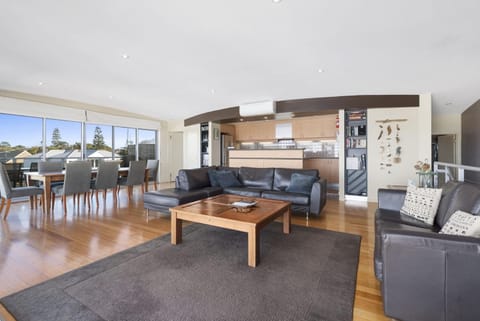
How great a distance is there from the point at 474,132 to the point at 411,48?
4097 mm

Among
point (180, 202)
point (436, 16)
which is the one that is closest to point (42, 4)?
point (180, 202)

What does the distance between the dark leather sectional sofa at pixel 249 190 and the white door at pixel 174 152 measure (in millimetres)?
4608

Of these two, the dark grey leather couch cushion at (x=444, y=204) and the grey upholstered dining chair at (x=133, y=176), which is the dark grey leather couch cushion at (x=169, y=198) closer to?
the grey upholstered dining chair at (x=133, y=176)

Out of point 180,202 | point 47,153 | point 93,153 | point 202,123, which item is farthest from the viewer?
point 202,123

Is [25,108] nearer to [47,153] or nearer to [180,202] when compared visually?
[47,153]

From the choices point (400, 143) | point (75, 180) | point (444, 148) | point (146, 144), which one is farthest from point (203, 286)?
point (444, 148)

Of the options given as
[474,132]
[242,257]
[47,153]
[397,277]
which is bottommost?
[242,257]

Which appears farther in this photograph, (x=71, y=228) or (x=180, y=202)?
(x=180, y=202)

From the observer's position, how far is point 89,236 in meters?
3.01

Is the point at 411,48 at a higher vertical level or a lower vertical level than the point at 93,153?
higher

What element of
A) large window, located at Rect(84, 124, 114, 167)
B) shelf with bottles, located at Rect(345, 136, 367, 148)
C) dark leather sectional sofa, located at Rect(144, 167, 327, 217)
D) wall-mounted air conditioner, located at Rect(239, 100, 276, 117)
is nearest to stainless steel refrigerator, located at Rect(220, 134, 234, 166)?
wall-mounted air conditioner, located at Rect(239, 100, 276, 117)

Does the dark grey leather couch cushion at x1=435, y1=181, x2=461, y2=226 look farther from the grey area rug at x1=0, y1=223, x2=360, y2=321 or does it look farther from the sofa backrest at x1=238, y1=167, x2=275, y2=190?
the sofa backrest at x1=238, y1=167, x2=275, y2=190

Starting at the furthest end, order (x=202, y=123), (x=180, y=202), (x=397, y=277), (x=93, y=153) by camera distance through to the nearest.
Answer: (x=202, y=123) < (x=93, y=153) < (x=180, y=202) < (x=397, y=277)

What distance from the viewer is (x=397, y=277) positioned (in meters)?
1.42
